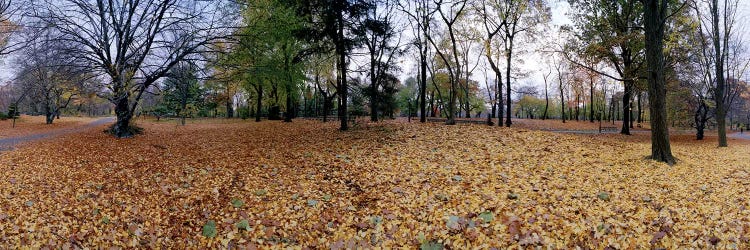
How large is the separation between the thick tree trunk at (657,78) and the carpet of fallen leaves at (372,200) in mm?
561

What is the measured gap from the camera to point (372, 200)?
5.89 metres

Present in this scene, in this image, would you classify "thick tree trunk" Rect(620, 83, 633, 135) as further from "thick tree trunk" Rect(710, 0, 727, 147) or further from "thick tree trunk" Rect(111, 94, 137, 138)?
"thick tree trunk" Rect(111, 94, 137, 138)

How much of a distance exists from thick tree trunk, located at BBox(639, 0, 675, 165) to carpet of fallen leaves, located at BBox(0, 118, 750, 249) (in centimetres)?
56

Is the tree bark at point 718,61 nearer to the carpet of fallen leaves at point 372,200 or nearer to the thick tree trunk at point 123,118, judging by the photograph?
the carpet of fallen leaves at point 372,200

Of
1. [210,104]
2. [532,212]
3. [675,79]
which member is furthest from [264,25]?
[210,104]

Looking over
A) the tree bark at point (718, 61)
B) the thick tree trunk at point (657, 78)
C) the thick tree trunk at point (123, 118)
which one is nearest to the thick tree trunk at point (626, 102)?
the tree bark at point (718, 61)

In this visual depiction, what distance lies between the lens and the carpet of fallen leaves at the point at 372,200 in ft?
15.1

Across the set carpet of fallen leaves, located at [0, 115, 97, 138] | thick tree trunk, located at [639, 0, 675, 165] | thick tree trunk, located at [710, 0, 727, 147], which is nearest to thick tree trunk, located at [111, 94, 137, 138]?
carpet of fallen leaves, located at [0, 115, 97, 138]

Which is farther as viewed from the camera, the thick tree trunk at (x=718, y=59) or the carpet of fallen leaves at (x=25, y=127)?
the carpet of fallen leaves at (x=25, y=127)

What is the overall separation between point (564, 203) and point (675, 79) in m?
20.8

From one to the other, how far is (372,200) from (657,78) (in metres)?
8.14

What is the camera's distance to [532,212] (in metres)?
5.09

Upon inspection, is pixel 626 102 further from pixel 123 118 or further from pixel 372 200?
pixel 123 118

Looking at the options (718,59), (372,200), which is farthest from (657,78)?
(718,59)
